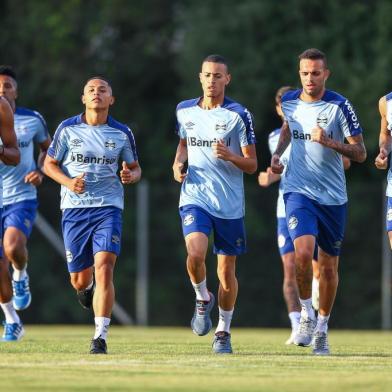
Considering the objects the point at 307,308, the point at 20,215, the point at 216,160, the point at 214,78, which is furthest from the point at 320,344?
the point at 20,215

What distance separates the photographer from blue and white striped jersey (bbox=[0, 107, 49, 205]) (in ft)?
50.7

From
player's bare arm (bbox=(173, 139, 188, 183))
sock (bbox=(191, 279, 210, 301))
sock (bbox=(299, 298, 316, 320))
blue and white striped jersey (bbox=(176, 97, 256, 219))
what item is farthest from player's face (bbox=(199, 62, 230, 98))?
sock (bbox=(299, 298, 316, 320))

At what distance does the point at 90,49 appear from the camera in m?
34.2

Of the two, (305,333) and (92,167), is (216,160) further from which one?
(305,333)

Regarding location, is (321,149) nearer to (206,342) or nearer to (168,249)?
(206,342)

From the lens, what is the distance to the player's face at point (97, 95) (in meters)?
12.6

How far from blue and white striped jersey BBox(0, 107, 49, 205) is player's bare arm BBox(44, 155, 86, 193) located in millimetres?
2774

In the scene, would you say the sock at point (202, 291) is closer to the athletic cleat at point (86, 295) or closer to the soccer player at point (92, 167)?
the soccer player at point (92, 167)

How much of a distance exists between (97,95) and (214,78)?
103cm

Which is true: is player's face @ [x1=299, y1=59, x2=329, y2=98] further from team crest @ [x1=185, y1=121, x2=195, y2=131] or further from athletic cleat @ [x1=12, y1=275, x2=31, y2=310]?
athletic cleat @ [x1=12, y1=275, x2=31, y2=310]

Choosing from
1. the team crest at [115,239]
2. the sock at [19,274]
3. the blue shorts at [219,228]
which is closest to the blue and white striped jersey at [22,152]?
the sock at [19,274]

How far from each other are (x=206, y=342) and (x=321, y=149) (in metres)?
2.94

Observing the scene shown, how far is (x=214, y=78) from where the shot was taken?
12680mm

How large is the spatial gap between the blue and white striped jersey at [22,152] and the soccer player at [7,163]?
4.01ft
